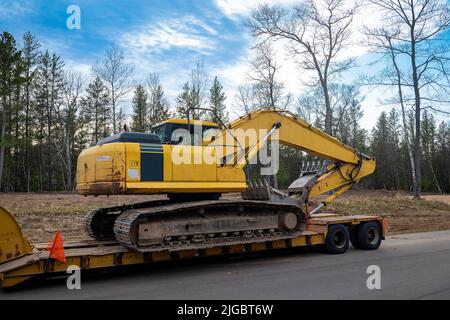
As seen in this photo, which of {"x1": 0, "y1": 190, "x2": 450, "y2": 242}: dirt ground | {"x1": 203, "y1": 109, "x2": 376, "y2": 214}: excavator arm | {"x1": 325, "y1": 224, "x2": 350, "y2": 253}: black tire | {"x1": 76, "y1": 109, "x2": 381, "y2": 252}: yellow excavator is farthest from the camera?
{"x1": 0, "y1": 190, "x2": 450, "y2": 242}: dirt ground

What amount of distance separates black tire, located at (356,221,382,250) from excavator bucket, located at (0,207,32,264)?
26.8ft

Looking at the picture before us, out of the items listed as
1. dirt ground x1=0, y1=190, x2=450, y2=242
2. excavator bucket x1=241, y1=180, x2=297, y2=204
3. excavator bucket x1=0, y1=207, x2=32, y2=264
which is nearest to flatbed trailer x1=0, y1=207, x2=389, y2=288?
excavator bucket x1=0, y1=207, x2=32, y2=264

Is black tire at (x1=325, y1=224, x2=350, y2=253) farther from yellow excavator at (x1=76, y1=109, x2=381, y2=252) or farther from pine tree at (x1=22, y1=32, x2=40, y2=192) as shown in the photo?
pine tree at (x1=22, y1=32, x2=40, y2=192)

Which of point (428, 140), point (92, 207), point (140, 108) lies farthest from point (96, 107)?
point (428, 140)

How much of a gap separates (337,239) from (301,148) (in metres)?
2.56

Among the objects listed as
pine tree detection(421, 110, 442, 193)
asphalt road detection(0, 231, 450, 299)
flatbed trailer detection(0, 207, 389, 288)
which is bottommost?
asphalt road detection(0, 231, 450, 299)

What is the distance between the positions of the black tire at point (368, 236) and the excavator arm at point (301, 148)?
1.40m

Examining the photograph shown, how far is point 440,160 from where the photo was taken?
66.7 m

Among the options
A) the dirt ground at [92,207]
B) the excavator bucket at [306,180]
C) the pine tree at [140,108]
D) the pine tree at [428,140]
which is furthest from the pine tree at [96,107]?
the pine tree at [428,140]

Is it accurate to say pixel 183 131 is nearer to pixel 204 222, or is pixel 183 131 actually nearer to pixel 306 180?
pixel 204 222

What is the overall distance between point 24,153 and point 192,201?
145 feet

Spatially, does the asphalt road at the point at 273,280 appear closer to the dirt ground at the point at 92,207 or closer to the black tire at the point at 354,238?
the black tire at the point at 354,238

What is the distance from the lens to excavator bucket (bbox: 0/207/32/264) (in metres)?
6.85
